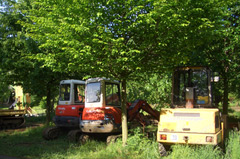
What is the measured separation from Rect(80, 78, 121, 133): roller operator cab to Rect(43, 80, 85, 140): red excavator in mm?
1956

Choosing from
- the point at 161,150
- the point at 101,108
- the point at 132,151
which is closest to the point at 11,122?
the point at 101,108

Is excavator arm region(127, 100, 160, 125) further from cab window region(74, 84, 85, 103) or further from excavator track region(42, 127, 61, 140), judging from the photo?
excavator track region(42, 127, 61, 140)

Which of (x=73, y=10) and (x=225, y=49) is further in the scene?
(x=225, y=49)

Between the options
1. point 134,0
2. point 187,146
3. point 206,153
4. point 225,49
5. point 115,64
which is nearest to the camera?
point 206,153

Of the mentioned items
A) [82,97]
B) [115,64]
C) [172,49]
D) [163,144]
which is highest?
[172,49]

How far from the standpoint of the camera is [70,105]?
12.7 meters

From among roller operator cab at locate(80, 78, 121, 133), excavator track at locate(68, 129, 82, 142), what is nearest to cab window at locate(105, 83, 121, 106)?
roller operator cab at locate(80, 78, 121, 133)

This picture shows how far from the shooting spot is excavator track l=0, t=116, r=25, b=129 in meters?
18.0

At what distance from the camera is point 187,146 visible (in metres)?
6.97

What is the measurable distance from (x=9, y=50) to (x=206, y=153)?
1240 cm

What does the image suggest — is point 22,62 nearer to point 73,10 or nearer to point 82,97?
point 82,97

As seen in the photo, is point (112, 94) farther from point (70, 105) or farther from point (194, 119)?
point (194, 119)

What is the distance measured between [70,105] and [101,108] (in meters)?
3.11

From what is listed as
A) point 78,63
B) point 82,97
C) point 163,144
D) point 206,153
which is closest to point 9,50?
point 82,97
